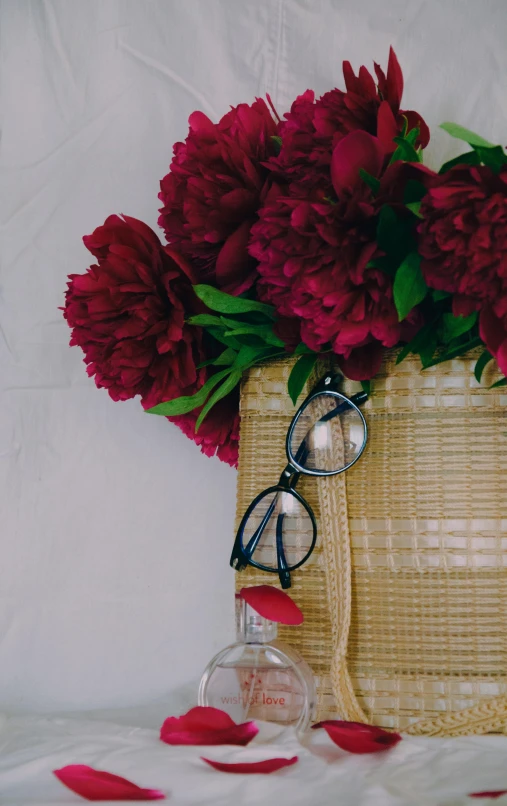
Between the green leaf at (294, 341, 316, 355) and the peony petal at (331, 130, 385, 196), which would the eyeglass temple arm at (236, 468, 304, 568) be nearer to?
the green leaf at (294, 341, 316, 355)

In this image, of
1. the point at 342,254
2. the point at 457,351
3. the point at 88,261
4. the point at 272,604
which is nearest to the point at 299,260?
the point at 342,254

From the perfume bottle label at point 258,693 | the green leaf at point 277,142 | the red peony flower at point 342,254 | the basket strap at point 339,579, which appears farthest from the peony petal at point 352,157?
the perfume bottle label at point 258,693

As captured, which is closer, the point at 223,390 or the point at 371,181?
the point at 371,181

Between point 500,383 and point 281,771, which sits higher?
point 500,383

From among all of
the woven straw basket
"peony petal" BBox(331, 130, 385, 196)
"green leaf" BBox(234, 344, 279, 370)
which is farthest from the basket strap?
"peony petal" BBox(331, 130, 385, 196)

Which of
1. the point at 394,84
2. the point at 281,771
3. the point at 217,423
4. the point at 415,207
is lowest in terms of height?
the point at 281,771

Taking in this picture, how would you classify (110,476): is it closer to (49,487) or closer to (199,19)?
(49,487)

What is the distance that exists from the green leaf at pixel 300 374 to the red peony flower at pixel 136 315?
0.08 meters

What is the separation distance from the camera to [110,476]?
0.74m

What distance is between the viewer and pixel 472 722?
49cm

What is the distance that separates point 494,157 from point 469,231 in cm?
5

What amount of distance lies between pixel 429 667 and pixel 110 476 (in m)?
0.37

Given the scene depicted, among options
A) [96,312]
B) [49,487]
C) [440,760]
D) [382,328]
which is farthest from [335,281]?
[49,487]

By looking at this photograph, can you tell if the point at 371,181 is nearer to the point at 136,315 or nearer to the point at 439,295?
the point at 439,295
